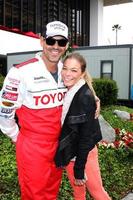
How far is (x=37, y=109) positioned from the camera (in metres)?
3.55

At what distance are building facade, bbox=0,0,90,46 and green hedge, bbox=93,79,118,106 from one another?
51.7 ft

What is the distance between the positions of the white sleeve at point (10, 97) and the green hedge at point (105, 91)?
1249 centimetres

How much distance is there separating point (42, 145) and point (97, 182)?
84 centimetres

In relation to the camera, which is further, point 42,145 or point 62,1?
point 62,1

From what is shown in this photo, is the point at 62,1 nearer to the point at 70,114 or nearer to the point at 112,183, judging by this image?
the point at 112,183

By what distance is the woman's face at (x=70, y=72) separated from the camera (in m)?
3.73

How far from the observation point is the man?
3.53 m

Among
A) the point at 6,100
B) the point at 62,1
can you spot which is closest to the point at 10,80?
the point at 6,100

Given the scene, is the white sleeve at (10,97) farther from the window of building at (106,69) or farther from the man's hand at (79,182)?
the window of building at (106,69)

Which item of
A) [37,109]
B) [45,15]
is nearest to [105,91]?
[37,109]

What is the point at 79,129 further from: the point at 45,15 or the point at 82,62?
the point at 45,15

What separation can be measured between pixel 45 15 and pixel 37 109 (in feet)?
109

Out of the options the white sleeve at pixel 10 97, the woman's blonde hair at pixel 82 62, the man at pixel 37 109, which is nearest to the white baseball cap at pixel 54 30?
the man at pixel 37 109

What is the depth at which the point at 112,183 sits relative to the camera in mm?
6992
